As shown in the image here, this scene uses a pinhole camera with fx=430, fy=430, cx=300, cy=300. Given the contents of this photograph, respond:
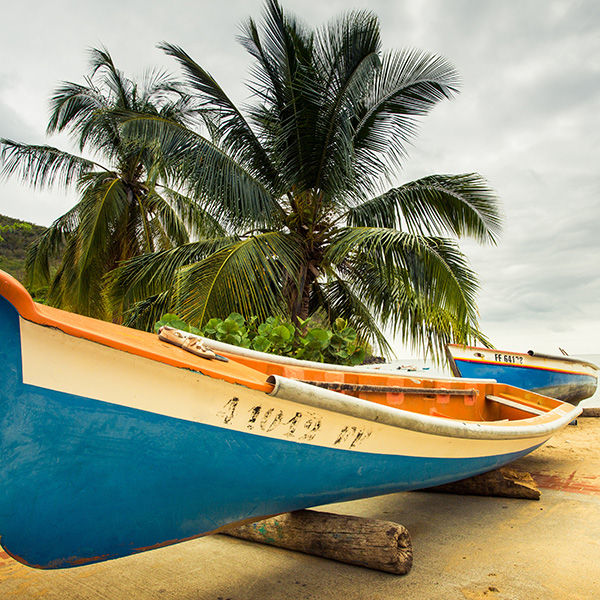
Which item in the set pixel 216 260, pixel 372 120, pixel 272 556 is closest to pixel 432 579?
pixel 272 556

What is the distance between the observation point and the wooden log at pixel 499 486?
3090mm

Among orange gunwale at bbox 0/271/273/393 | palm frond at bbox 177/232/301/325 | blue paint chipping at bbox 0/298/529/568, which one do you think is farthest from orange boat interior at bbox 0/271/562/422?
palm frond at bbox 177/232/301/325

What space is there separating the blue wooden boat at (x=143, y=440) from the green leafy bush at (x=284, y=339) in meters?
2.81

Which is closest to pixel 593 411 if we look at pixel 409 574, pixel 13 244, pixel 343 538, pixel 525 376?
pixel 525 376

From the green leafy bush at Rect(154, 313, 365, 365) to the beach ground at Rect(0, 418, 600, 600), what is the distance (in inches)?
83.2

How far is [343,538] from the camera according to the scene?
2.08 meters

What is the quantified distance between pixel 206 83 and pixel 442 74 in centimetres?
383

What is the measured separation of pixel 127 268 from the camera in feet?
25.8

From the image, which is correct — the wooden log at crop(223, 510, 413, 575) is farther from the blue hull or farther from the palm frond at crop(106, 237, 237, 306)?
the blue hull

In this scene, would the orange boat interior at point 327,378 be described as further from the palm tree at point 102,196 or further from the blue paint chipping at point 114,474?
the palm tree at point 102,196

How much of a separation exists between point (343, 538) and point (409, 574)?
0.33m

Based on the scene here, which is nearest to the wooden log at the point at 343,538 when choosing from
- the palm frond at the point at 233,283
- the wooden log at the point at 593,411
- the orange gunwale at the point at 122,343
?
the orange gunwale at the point at 122,343

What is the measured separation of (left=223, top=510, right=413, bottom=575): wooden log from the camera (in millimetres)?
1961

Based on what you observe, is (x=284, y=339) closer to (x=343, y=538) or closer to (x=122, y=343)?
(x=343, y=538)
